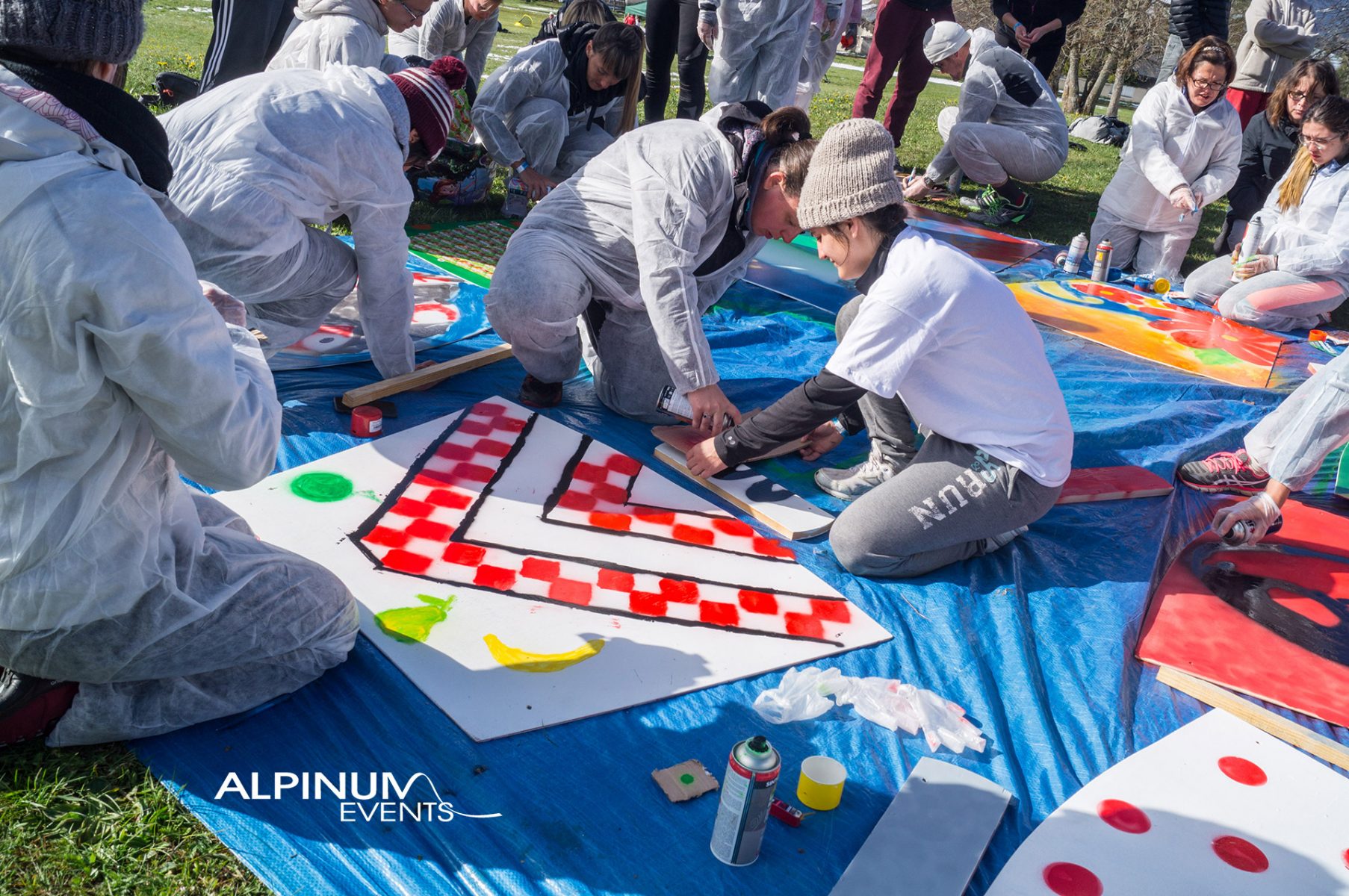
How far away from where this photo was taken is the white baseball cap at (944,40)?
6.43 meters

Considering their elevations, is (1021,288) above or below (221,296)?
below

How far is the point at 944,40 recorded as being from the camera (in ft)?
21.1

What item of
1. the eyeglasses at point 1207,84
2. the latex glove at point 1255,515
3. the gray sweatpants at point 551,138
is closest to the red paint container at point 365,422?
the gray sweatpants at point 551,138

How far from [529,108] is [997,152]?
3276 mm

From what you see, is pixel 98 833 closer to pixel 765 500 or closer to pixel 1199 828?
pixel 765 500

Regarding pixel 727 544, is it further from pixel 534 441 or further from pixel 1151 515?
pixel 1151 515

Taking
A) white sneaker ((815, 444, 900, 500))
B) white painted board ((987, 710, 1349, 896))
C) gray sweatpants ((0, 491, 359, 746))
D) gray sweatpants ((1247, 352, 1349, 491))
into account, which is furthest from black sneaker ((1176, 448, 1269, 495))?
gray sweatpants ((0, 491, 359, 746))

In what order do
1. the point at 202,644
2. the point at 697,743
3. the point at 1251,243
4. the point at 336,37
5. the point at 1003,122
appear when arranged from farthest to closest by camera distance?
1. the point at 1003,122
2. the point at 1251,243
3. the point at 336,37
4. the point at 697,743
5. the point at 202,644

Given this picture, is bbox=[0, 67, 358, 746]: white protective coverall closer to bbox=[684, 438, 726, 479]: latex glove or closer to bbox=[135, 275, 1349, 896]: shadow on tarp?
bbox=[135, 275, 1349, 896]: shadow on tarp

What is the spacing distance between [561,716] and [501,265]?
66.7 inches

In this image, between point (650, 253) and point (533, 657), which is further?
point (650, 253)

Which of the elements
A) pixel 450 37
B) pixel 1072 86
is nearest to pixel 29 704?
pixel 450 37

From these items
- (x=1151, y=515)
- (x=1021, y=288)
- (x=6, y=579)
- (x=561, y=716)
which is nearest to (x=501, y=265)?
(x=561, y=716)

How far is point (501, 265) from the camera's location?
10.6 ft
